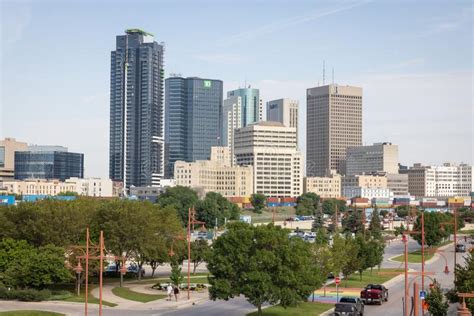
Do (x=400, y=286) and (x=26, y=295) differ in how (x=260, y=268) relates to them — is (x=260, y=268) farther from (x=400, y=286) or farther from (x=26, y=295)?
(x=400, y=286)

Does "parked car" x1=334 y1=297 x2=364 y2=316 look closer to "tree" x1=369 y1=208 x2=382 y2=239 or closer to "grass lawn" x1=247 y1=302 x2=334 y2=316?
"grass lawn" x1=247 y1=302 x2=334 y2=316

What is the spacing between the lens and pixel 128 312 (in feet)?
206

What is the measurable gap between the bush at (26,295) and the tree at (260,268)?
17.9 m

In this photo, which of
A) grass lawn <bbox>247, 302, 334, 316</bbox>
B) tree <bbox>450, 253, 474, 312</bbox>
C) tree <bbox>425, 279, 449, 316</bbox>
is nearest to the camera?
tree <bbox>450, 253, 474, 312</bbox>

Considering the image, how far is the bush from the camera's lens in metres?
68.2

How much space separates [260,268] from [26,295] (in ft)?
74.6

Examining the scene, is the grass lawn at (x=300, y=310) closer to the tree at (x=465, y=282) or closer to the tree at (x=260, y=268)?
the tree at (x=260, y=268)

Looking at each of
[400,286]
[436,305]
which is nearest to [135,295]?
[400,286]

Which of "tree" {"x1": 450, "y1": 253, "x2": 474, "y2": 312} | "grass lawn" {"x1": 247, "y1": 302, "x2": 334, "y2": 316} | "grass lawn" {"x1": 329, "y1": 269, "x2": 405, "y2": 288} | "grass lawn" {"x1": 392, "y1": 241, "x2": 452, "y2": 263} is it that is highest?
"tree" {"x1": 450, "y1": 253, "x2": 474, "y2": 312}

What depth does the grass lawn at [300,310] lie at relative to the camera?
61.2m

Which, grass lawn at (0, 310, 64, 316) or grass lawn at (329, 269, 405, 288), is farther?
grass lawn at (329, 269, 405, 288)

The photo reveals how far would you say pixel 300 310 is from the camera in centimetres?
6297

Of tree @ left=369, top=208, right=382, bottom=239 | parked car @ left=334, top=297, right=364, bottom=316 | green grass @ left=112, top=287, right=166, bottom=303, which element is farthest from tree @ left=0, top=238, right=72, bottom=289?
tree @ left=369, top=208, right=382, bottom=239

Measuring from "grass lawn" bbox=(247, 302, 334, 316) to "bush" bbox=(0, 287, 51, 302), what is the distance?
18.5 metres
